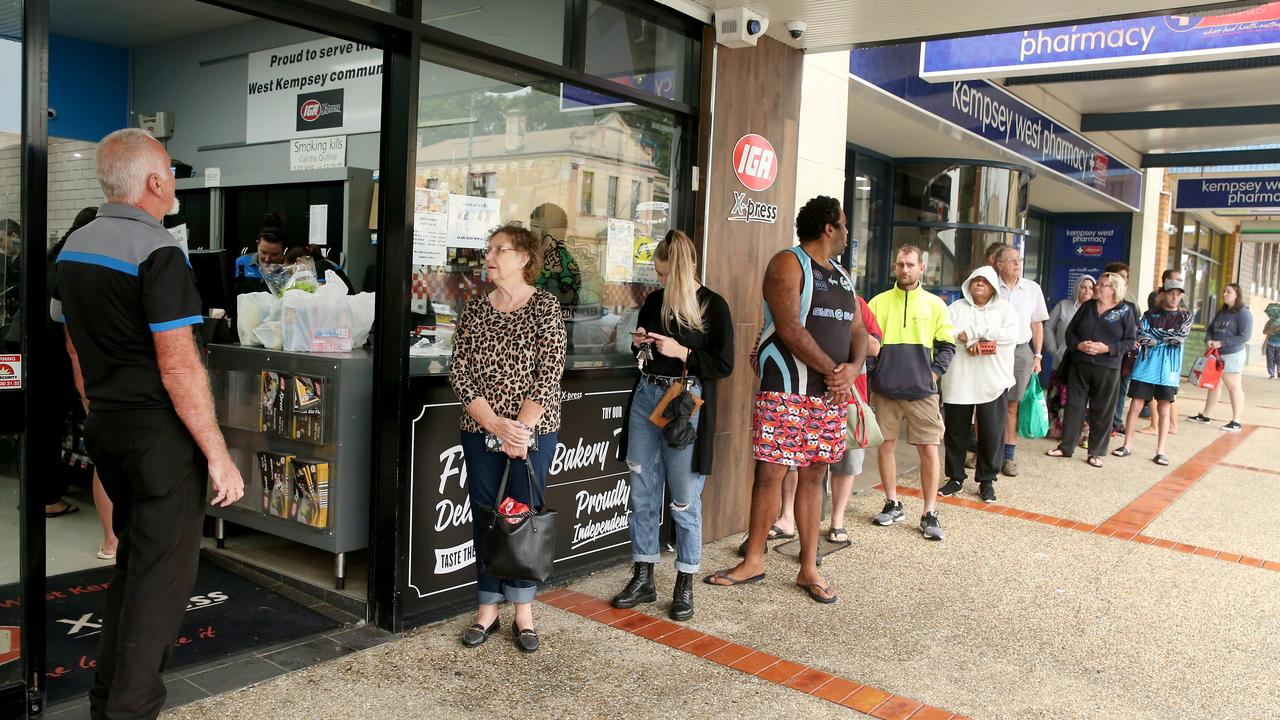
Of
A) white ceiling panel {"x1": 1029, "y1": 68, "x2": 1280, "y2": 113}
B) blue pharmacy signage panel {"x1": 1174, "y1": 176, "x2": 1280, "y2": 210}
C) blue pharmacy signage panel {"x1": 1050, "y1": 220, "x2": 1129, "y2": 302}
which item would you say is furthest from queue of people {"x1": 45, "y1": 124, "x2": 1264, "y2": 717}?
blue pharmacy signage panel {"x1": 1174, "y1": 176, "x2": 1280, "y2": 210}

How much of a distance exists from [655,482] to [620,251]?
1488mm

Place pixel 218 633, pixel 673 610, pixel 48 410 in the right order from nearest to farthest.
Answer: pixel 48 410 → pixel 218 633 → pixel 673 610

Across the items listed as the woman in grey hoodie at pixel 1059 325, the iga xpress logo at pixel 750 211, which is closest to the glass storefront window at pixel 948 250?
the woman in grey hoodie at pixel 1059 325

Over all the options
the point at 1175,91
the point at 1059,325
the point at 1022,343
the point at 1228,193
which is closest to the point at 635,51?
the point at 1022,343

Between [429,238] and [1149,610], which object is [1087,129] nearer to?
[1149,610]

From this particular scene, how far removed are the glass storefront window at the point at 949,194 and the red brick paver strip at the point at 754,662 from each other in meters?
6.74

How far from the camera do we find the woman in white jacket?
23.2ft

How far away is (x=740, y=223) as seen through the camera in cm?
562

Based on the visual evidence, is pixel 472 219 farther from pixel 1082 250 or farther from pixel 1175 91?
pixel 1082 250

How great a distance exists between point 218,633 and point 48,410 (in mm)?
1398

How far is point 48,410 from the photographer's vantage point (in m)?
3.07

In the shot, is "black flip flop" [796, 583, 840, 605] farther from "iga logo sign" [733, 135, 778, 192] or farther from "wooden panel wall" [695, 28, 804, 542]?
"iga logo sign" [733, 135, 778, 192]

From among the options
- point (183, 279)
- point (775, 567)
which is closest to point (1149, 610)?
point (775, 567)

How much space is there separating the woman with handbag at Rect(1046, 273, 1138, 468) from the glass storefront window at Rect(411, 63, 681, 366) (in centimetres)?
504
